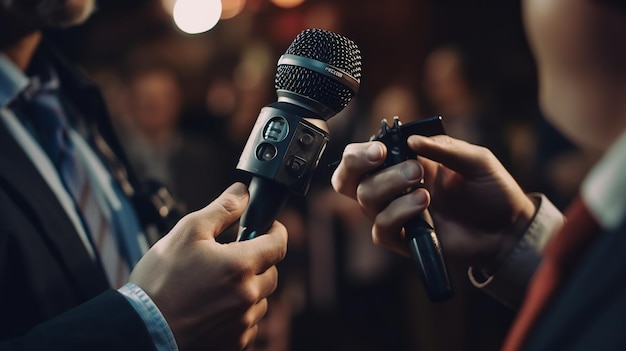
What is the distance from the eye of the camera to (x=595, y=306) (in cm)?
57

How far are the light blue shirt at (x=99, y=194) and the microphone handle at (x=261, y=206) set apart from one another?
17 cm

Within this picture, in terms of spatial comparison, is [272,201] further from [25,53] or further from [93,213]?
[25,53]

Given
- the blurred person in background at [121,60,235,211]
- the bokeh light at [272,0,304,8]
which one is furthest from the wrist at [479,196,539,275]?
the bokeh light at [272,0,304,8]

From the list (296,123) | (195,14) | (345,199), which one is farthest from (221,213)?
(195,14)

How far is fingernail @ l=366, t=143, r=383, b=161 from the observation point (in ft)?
3.33

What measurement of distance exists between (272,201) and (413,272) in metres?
2.87

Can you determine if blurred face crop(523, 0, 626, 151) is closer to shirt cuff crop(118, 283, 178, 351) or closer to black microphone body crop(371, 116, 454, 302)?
black microphone body crop(371, 116, 454, 302)

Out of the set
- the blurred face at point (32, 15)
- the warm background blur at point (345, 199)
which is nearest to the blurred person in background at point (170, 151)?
the warm background blur at point (345, 199)

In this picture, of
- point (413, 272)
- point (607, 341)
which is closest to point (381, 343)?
point (413, 272)

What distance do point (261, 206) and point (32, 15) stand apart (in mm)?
708

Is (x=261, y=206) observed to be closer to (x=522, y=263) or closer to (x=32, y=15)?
(x=522, y=263)

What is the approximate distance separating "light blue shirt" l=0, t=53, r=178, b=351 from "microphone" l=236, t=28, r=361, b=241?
0.58ft

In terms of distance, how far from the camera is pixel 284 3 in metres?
6.93

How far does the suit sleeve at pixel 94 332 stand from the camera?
35.3 inches
